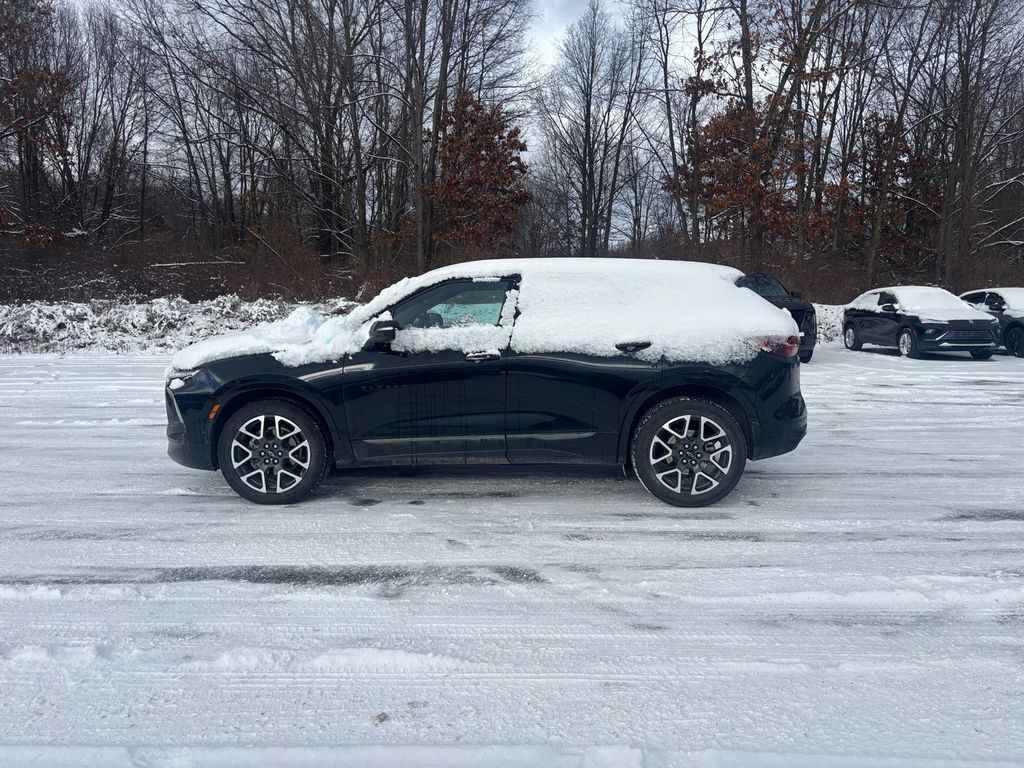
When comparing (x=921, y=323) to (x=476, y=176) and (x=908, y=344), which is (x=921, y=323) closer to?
(x=908, y=344)

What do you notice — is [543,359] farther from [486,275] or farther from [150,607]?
[150,607]

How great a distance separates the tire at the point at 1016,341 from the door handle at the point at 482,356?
55.5 ft

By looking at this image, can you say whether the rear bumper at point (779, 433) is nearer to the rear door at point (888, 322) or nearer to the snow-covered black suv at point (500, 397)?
the snow-covered black suv at point (500, 397)

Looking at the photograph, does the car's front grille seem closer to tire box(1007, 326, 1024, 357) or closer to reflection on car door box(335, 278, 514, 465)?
tire box(1007, 326, 1024, 357)

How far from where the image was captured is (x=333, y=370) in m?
5.28

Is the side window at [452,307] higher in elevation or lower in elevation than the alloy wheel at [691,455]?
higher

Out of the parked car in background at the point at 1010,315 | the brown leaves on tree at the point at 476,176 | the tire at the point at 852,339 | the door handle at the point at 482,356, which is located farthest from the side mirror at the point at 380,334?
the brown leaves on tree at the point at 476,176

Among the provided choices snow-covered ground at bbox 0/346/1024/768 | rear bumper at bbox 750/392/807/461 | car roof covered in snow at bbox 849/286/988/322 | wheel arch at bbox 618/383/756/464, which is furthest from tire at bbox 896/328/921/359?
wheel arch at bbox 618/383/756/464

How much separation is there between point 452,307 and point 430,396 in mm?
705

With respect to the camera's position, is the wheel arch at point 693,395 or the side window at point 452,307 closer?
the wheel arch at point 693,395

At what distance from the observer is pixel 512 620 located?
12.0ft

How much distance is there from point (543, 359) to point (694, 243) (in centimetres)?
2712

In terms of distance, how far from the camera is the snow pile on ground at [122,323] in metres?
18.1

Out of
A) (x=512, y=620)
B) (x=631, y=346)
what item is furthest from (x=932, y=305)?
(x=512, y=620)
